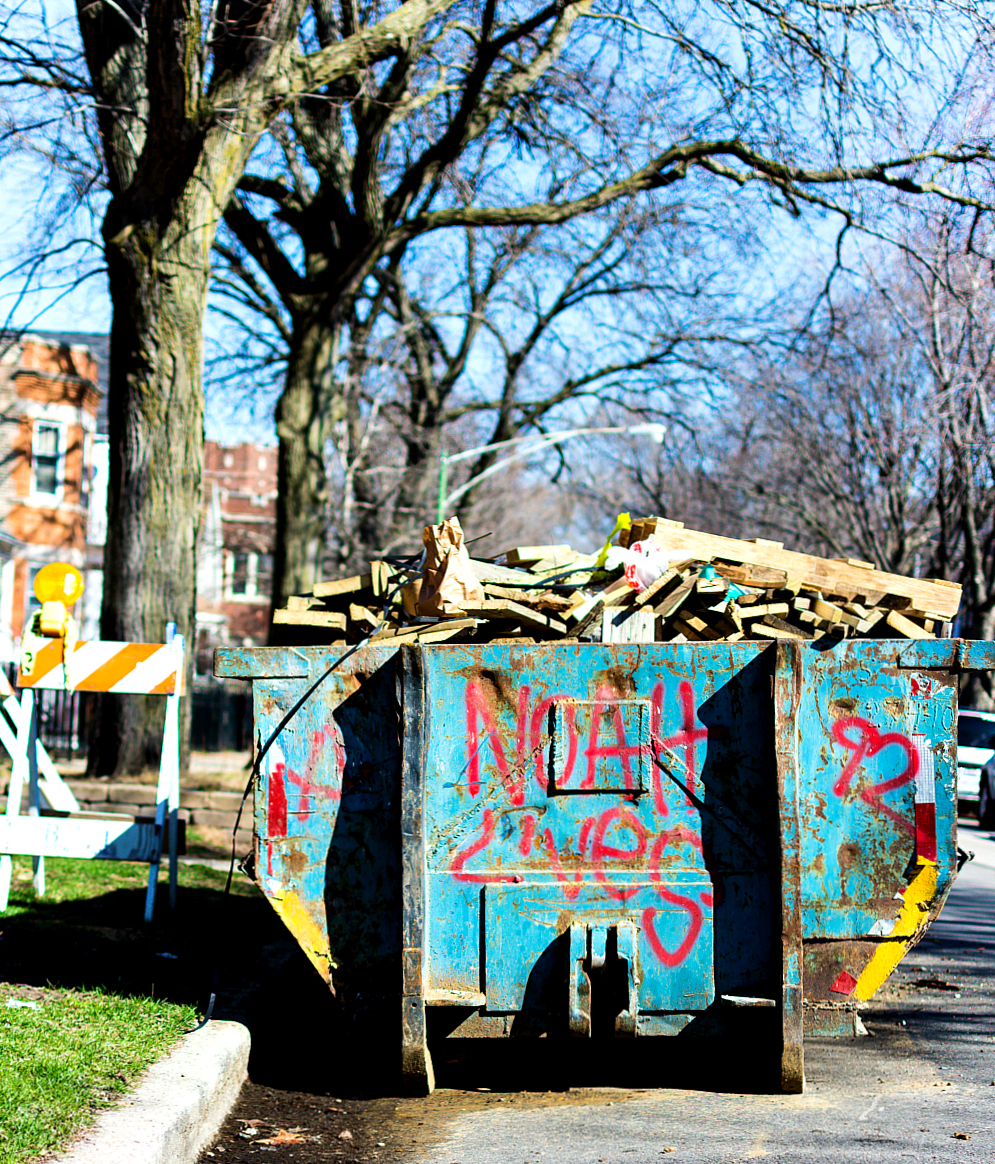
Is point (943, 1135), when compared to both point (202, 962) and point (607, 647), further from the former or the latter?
point (202, 962)

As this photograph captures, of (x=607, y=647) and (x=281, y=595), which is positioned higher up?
(x=281, y=595)

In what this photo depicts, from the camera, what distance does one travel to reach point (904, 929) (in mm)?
4617

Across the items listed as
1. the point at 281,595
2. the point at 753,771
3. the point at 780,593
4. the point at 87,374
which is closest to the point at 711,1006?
the point at 753,771

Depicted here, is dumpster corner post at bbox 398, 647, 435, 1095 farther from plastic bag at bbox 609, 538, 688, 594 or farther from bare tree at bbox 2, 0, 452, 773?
bare tree at bbox 2, 0, 452, 773

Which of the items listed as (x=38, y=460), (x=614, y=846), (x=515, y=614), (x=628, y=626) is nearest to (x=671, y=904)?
(x=614, y=846)

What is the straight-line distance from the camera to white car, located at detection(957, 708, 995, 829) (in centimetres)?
1944

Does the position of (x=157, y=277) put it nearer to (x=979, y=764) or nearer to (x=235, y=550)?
(x=979, y=764)

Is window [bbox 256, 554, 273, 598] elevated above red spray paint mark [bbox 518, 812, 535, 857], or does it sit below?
above

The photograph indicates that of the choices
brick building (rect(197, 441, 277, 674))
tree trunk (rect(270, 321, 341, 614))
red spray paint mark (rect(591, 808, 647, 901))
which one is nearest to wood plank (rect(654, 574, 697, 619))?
red spray paint mark (rect(591, 808, 647, 901))

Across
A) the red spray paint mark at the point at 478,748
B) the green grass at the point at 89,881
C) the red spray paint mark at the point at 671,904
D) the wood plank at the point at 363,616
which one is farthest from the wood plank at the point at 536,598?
the green grass at the point at 89,881

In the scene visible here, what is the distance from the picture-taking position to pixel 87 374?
3525 centimetres

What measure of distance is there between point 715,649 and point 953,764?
39.0 inches

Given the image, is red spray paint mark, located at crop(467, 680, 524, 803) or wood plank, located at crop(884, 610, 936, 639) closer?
red spray paint mark, located at crop(467, 680, 524, 803)

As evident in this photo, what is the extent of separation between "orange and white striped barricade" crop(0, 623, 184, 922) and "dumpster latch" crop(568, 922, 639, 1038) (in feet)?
9.81
